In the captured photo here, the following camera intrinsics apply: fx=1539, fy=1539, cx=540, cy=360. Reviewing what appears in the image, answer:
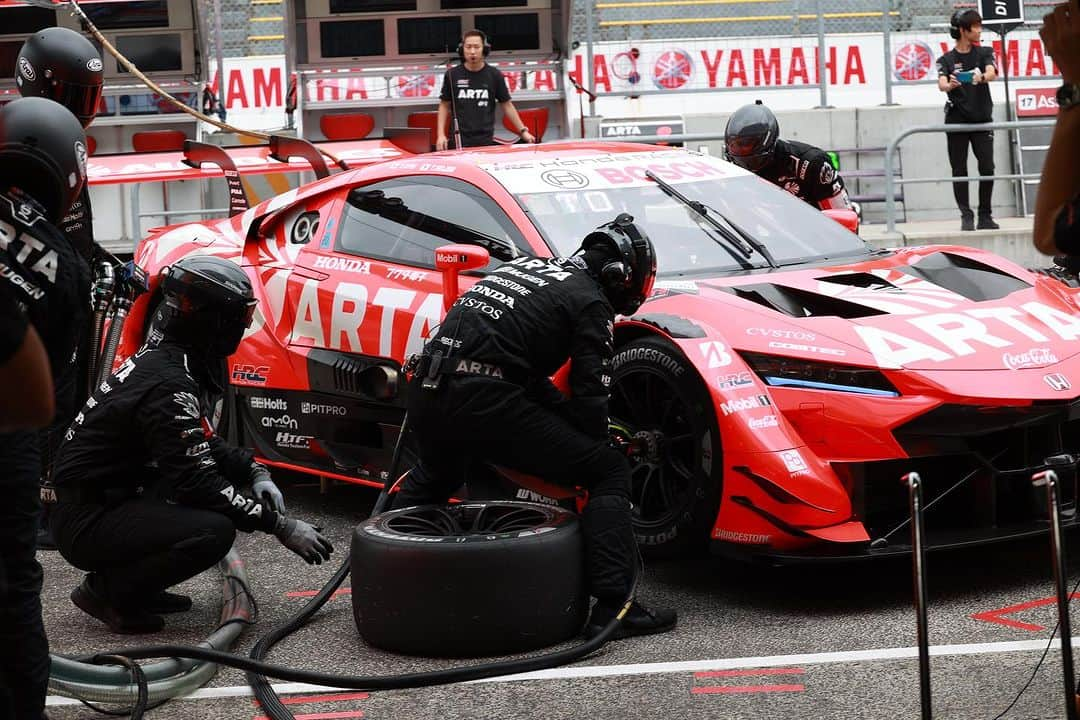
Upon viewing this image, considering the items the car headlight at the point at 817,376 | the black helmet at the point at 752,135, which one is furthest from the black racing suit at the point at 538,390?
the black helmet at the point at 752,135

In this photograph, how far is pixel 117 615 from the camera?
5223mm

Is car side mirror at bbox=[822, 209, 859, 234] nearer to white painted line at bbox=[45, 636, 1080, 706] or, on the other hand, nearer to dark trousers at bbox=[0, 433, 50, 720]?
white painted line at bbox=[45, 636, 1080, 706]

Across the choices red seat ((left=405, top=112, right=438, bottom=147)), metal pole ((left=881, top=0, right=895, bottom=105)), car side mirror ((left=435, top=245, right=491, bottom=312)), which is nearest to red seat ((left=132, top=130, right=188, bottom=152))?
red seat ((left=405, top=112, right=438, bottom=147))

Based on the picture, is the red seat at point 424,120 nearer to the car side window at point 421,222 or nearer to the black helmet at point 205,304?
the car side window at point 421,222

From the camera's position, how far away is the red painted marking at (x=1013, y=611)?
4.82 m

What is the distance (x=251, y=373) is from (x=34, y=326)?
3.58m

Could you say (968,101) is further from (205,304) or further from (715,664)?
(715,664)

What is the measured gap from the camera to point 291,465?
22.3 ft

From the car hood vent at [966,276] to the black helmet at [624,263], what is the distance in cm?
130

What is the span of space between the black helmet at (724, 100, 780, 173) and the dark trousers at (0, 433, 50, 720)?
5258 millimetres

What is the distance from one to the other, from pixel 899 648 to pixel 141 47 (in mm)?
11708

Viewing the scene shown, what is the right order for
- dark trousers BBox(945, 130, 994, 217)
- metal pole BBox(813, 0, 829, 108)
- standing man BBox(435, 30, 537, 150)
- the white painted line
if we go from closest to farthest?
the white painted line → standing man BBox(435, 30, 537, 150) → dark trousers BBox(945, 130, 994, 217) → metal pole BBox(813, 0, 829, 108)

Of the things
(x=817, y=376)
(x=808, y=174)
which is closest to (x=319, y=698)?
(x=817, y=376)

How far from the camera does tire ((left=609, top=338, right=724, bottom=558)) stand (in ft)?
16.9
